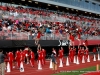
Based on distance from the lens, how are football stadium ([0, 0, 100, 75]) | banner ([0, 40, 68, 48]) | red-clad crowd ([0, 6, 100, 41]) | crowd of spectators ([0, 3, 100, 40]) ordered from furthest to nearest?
red-clad crowd ([0, 6, 100, 41]) → crowd of spectators ([0, 3, 100, 40]) → banner ([0, 40, 68, 48]) → football stadium ([0, 0, 100, 75])

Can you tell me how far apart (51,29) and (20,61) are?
11.4m

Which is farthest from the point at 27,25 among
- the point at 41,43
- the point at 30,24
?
the point at 41,43

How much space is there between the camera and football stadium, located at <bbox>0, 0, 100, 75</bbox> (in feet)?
66.0

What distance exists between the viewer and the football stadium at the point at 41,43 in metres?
20.1

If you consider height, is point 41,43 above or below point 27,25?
below

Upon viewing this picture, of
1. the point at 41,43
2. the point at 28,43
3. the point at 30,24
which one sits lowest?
the point at 41,43

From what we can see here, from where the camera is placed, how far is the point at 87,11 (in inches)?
2285

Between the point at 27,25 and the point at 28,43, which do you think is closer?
the point at 28,43

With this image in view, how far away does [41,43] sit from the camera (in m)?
28.2

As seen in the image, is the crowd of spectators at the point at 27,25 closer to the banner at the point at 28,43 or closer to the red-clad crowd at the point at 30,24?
the red-clad crowd at the point at 30,24

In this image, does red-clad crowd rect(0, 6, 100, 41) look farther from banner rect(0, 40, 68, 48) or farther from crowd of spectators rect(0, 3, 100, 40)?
banner rect(0, 40, 68, 48)

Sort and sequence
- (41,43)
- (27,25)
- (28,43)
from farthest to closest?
(27,25) < (41,43) < (28,43)

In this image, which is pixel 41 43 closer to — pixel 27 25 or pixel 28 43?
pixel 28 43

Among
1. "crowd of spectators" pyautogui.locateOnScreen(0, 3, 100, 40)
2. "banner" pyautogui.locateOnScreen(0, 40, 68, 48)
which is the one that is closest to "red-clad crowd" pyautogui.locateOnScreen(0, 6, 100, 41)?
"crowd of spectators" pyautogui.locateOnScreen(0, 3, 100, 40)
